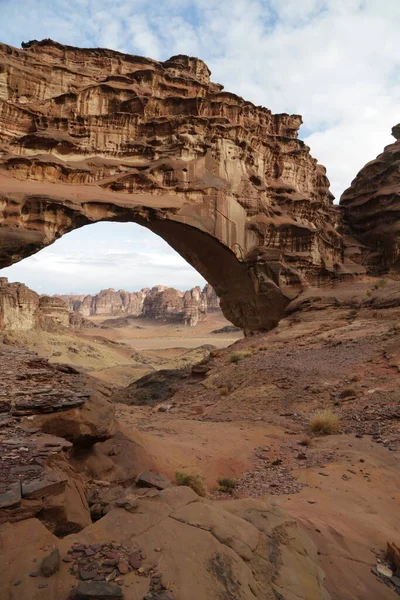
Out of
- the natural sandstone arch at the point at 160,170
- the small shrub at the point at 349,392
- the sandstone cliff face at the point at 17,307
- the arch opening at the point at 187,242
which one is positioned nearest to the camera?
the small shrub at the point at 349,392

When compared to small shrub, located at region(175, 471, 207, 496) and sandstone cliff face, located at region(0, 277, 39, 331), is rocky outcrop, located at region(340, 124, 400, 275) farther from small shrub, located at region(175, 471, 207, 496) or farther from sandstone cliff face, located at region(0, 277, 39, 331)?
sandstone cliff face, located at region(0, 277, 39, 331)

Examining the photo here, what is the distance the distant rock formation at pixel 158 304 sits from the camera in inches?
3332

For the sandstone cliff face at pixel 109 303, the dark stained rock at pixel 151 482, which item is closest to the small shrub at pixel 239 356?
the dark stained rock at pixel 151 482

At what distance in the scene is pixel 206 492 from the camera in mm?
5918

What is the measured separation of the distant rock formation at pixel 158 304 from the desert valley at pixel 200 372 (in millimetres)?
38713

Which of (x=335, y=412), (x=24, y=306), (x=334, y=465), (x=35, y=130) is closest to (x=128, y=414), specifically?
(x=335, y=412)

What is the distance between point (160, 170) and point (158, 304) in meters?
67.0

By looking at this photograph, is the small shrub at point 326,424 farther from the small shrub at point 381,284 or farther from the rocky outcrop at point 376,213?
the rocky outcrop at point 376,213

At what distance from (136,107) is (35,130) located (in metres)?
5.95

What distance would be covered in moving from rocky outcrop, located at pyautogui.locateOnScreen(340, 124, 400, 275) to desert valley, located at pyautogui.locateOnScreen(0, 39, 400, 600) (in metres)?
0.18

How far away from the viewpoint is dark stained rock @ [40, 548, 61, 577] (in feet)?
8.77

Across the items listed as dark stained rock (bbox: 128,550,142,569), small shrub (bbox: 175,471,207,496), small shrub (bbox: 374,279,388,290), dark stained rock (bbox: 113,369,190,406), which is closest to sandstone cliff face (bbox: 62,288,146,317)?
dark stained rock (bbox: 113,369,190,406)

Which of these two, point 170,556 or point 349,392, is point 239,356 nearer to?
point 349,392

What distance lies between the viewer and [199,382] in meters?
17.4
